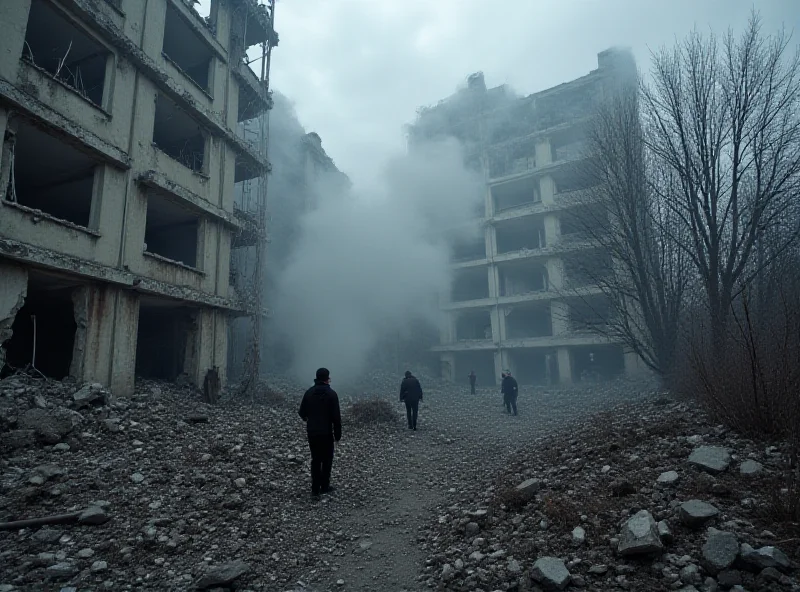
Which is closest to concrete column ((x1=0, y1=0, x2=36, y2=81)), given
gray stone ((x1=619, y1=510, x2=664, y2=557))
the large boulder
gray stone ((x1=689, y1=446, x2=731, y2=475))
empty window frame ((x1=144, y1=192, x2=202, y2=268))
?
empty window frame ((x1=144, y1=192, x2=202, y2=268))

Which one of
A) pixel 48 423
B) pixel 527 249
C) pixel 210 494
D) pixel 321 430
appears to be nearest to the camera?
pixel 210 494

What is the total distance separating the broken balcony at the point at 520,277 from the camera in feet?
83.0

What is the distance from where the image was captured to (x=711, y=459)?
3762mm

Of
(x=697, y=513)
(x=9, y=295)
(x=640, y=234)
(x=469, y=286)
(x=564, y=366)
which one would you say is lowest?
(x=697, y=513)

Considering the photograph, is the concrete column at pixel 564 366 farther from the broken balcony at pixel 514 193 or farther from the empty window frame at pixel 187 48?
the empty window frame at pixel 187 48

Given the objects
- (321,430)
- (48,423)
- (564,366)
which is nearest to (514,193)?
(564,366)

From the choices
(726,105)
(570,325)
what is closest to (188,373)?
(726,105)

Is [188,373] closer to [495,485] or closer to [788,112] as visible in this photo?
[495,485]

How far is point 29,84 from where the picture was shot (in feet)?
23.7

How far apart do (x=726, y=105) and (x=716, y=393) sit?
5952mm

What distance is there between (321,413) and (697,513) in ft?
12.1

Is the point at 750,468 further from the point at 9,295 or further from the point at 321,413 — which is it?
the point at 9,295

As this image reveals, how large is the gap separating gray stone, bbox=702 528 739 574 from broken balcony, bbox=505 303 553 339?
2221cm

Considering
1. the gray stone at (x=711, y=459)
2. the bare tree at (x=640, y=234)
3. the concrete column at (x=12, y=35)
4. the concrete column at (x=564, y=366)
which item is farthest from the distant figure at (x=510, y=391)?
the concrete column at (x=12, y=35)
